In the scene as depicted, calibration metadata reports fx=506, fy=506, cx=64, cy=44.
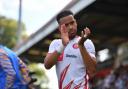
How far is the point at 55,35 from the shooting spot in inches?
571

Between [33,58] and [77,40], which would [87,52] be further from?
[33,58]

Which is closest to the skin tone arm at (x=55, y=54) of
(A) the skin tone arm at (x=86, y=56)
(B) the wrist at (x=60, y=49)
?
(B) the wrist at (x=60, y=49)

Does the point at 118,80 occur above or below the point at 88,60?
above

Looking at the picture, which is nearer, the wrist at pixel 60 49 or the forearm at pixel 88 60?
the forearm at pixel 88 60

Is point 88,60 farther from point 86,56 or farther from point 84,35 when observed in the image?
point 84,35

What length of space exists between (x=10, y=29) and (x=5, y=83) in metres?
50.6

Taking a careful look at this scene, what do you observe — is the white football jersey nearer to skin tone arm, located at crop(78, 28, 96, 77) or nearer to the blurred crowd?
skin tone arm, located at crop(78, 28, 96, 77)

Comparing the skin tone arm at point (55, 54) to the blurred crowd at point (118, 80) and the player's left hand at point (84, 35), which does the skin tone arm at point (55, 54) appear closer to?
the player's left hand at point (84, 35)

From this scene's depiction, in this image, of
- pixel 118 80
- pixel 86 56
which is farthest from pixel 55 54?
pixel 118 80

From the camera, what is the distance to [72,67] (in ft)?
15.4

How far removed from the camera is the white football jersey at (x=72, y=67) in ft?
15.3

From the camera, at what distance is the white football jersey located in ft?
15.3

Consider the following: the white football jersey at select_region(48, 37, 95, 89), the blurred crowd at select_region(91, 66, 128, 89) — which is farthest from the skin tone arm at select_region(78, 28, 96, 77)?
the blurred crowd at select_region(91, 66, 128, 89)

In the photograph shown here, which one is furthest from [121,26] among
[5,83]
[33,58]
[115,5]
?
[5,83]
